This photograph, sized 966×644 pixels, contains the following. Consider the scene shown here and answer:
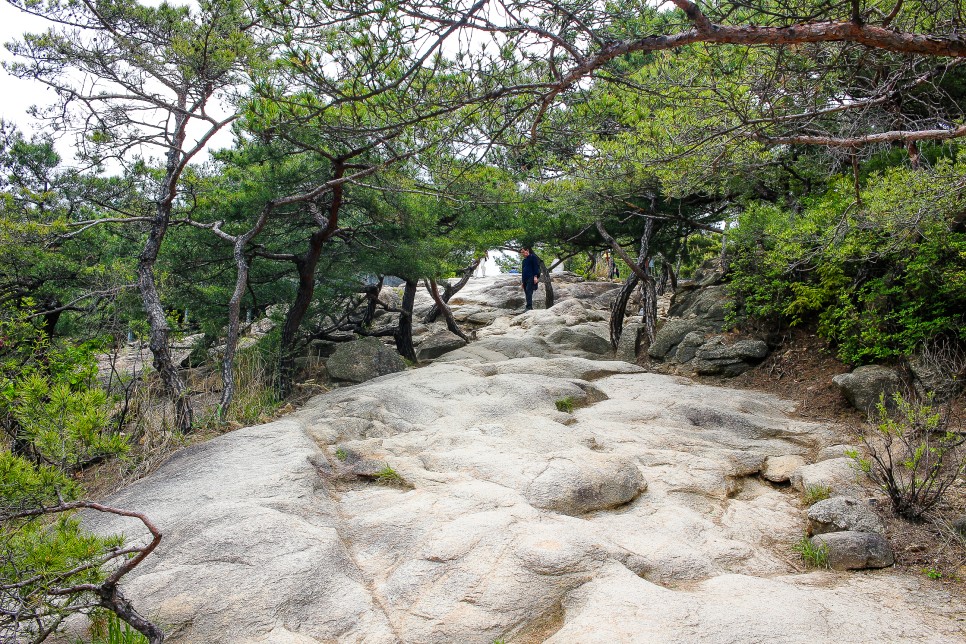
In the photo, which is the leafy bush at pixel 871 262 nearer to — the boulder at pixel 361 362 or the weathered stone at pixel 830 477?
the weathered stone at pixel 830 477

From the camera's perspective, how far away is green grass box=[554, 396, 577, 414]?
23.2ft

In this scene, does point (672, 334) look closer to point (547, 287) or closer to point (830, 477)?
point (830, 477)

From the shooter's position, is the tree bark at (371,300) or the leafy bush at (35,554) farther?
the tree bark at (371,300)

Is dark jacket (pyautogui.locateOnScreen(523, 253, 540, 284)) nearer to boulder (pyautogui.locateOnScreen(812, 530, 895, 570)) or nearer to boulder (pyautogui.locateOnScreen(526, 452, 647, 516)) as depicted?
boulder (pyautogui.locateOnScreen(526, 452, 647, 516))

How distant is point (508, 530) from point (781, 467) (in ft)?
9.33

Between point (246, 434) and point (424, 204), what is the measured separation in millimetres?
4238

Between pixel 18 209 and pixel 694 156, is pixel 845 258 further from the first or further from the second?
pixel 18 209

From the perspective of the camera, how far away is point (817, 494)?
474 cm

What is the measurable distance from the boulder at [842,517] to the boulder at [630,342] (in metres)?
6.99

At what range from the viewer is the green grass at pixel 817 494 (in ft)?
15.5

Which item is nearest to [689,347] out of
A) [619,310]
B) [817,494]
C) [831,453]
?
[619,310]

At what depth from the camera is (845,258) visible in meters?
6.88

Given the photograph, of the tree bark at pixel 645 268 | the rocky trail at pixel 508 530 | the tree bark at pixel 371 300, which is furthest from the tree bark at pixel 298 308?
the tree bark at pixel 645 268

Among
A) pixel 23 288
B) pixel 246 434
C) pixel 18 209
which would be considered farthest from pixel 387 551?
pixel 23 288
